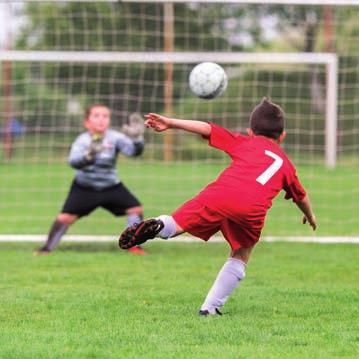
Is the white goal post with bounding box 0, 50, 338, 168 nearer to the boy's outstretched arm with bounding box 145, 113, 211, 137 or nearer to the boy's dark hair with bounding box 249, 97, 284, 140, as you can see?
the boy's dark hair with bounding box 249, 97, 284, 140

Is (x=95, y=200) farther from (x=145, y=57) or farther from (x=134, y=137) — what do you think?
(x=145, y=57)

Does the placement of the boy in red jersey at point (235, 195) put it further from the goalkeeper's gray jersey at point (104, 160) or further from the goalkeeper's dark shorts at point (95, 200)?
the goalkeeper's dark shorts at point (95, 200)

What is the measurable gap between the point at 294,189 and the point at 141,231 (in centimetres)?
109

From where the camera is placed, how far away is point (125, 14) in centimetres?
1388

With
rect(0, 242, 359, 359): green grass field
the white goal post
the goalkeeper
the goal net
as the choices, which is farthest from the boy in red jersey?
the goal net

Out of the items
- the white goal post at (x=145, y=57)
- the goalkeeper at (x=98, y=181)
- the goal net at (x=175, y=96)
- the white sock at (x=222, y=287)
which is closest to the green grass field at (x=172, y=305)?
the white sock at (x=222, y=287)

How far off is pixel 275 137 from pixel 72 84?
Result: 39.5 feet

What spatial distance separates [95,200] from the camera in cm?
983

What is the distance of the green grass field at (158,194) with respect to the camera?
12.7 meters

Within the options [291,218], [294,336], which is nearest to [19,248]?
[291,218]

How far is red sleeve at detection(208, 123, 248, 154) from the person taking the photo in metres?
6.12

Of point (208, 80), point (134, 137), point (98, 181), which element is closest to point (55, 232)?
point (98, 181)

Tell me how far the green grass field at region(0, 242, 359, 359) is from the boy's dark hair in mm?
1176

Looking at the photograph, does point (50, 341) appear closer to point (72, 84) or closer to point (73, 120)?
point (72, 84)
